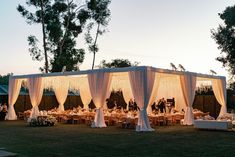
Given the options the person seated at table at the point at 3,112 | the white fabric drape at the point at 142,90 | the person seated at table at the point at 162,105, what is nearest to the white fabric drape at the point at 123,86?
the person seated at table at the point at 162,105

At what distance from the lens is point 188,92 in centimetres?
1546

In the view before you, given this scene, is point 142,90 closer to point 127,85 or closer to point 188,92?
point 188,92

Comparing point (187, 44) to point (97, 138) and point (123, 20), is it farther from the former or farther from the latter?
point (97, 138)

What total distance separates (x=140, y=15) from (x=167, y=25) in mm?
1305

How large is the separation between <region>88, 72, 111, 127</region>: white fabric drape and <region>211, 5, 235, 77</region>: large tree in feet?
31.3

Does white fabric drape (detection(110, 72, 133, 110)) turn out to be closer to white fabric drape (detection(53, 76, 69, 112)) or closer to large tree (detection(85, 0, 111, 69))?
white fabric drape (detection(53, 76, 69, 112))

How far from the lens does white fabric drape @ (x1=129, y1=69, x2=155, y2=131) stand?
12.6 m

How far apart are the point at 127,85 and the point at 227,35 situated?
6.78m

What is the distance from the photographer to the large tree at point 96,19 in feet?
86.0

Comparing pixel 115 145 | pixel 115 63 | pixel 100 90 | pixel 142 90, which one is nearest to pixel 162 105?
pixel 100 90

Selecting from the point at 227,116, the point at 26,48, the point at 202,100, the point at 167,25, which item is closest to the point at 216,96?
the point at 202,100

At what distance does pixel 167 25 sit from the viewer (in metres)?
16.2

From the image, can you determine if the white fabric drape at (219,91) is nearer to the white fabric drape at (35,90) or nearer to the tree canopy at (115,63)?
the white fabric drape at (35,90)

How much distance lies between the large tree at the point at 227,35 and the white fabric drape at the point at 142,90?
30.2 feet
